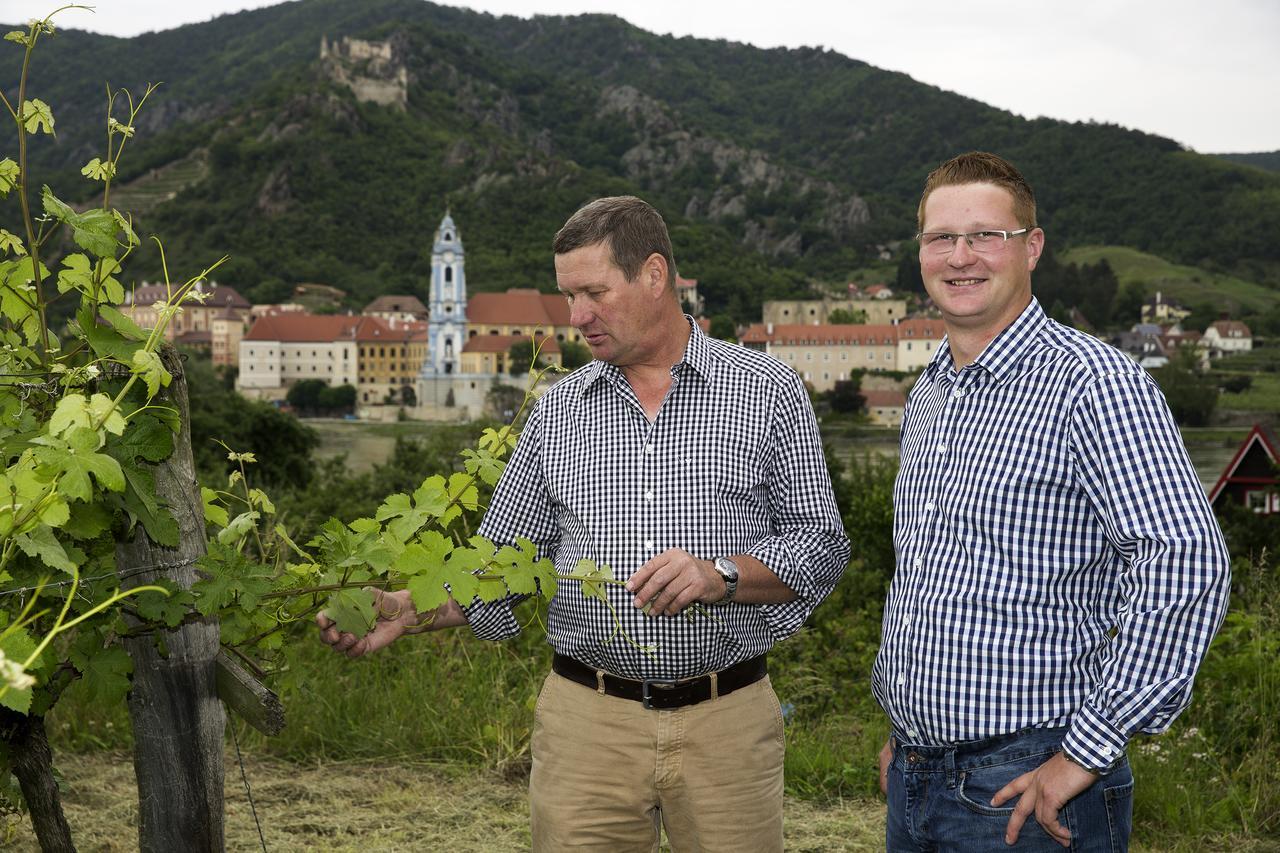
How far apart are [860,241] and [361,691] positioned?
377 feet

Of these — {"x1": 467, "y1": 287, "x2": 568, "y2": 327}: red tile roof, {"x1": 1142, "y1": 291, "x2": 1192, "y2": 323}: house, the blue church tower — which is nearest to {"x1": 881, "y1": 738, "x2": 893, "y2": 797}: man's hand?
{"x1": 1142, "y1": 291, "x2": 1192, "y2": 323}: house

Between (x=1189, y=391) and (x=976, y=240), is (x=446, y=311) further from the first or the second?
(x=976, y=240)

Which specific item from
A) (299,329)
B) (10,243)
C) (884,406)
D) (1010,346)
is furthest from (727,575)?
(299,329)

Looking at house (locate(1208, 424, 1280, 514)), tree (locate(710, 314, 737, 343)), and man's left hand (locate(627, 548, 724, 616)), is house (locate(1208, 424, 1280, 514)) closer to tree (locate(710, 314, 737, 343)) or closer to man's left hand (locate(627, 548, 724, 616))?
man's left hand (locate(627, 548, 724, 616))

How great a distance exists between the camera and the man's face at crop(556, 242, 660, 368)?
6.66 ft

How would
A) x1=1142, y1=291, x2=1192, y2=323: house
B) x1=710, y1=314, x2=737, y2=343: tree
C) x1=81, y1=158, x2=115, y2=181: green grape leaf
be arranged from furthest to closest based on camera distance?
1. x1=710, y1=314, x2=737, y2=343: tree
2. x1=1142, y1=291, x2=1192, y2=323: house
3. x1=81, y1=158, x2=115, y2=181: green grape leaf

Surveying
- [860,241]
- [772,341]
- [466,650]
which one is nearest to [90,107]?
[860,241]

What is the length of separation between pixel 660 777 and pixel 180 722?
0.85 meters

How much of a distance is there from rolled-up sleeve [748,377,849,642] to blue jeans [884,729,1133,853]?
41 centimetres

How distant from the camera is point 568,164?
11262cm

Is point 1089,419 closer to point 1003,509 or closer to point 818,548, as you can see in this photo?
point 1003,509

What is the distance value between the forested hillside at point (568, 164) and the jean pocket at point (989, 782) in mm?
68496

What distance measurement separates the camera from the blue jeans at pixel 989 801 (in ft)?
5.32

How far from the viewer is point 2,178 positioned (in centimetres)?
192
